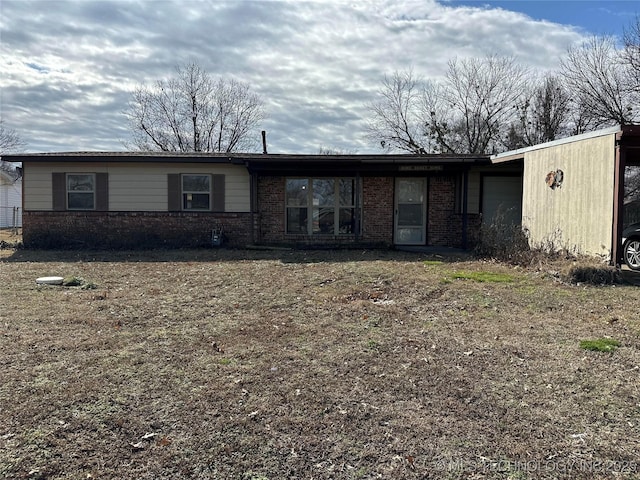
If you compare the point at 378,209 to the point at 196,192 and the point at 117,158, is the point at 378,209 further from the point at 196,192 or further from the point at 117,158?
the point at 117,158

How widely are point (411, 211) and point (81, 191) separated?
9725mm

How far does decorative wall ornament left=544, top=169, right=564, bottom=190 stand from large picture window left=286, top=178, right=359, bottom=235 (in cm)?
548

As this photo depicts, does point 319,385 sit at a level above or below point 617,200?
below

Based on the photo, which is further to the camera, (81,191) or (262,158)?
(81,191)

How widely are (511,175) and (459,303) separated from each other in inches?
336

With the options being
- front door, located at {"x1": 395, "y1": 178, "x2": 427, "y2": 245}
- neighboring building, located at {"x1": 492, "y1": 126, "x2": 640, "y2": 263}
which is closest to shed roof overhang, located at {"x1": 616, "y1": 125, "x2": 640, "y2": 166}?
neighboring building, located at {"x1": 492, "y1": 126, "x2": 640, "y2": 263}

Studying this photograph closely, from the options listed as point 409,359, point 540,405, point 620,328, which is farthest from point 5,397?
point 620,328

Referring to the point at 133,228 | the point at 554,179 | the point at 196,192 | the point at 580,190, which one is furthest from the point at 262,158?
the point at 580,190

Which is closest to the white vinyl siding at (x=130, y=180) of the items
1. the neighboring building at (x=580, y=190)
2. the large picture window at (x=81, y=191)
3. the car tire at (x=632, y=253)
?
the large picture window at (x=81, y=191)

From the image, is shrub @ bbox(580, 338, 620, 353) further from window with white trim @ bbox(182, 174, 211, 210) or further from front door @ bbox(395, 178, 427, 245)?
window with white trim @ bbox(182, 174, 211, 210)

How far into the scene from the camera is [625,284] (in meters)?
7.54

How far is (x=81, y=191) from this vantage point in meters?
13.4

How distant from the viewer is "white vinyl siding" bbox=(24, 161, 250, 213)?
13.2 meters

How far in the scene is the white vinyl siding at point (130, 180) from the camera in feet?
43.3
